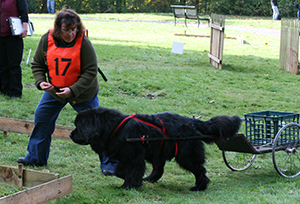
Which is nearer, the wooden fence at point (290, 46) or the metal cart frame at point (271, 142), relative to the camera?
the metal cart frame at point (271, 142)

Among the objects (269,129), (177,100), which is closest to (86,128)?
(269,129)

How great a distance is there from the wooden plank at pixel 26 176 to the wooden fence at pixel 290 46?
1078 cm

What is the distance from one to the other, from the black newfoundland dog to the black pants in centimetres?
429

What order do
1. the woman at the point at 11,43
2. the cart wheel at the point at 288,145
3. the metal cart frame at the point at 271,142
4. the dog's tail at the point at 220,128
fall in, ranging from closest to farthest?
1. the dog's tail at the point at 220,128
2. the metal cart frame at the point at 271,142
3. the cart wheel at the point at 288,145
4. the woman at the point at 11,43

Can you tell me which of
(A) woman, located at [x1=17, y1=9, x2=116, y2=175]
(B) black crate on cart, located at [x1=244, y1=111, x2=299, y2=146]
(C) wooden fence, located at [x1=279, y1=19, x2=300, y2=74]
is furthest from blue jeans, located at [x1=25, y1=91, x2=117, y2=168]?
(C) wooden fence, located at [x1=279, y1=19, x2=300, y2=74]

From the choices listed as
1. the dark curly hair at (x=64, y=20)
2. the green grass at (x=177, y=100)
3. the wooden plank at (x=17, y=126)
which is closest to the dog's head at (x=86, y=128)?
the green grass at (x=177, y=100)

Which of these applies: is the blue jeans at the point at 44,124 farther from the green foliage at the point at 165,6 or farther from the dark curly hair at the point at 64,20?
the green foliage at the point at 165,6

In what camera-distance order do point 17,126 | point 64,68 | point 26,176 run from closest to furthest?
point 26,176
point 64,68
point 17,126

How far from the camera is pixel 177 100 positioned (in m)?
9.13

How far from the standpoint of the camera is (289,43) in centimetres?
1295

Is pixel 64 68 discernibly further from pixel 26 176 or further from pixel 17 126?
pixel 17 126

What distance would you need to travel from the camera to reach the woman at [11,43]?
7785 millimetres

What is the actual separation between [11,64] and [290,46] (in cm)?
953

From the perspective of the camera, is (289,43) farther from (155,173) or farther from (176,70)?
(155,173)
